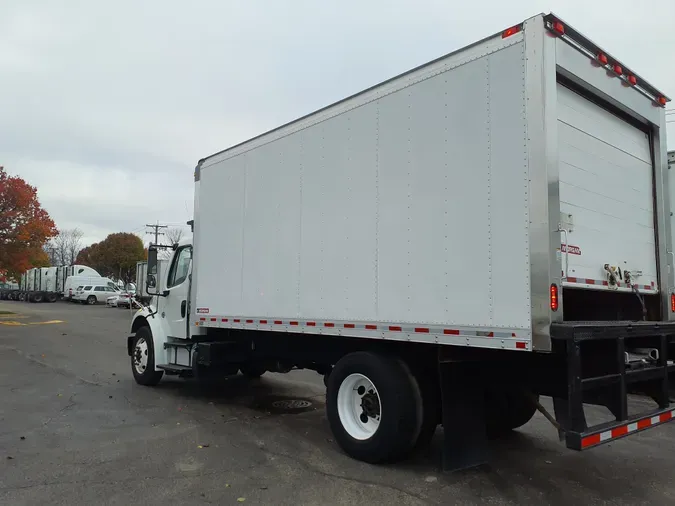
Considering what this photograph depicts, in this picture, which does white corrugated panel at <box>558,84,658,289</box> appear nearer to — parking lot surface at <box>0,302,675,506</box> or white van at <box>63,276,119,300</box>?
parking lot surface at <box>0,302,675,506</box>

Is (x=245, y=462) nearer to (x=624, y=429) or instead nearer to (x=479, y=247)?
(x=479, y=247)

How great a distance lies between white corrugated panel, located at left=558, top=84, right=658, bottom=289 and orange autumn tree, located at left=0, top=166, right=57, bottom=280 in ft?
101

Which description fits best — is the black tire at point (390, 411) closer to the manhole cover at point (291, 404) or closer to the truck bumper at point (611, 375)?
the truck bumper at point (611, 375)

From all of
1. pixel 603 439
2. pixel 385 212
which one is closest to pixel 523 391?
Result: pixel 603 439

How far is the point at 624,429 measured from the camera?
4.28 metres

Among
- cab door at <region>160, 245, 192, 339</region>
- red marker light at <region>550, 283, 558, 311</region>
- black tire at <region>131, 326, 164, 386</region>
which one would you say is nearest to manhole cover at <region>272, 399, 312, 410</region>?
cab door at <region>160, 245, 192, 339</region>

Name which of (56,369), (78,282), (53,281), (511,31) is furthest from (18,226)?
(511,31)

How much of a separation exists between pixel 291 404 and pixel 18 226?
27.7 m

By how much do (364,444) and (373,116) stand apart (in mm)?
3265

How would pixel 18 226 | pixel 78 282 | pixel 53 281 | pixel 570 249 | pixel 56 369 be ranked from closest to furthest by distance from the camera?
pixel 570 249
pixel 56 369
pixel 18 226
pixel 78 282
pixel 53 281

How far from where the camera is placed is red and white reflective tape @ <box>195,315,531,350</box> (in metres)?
4.18

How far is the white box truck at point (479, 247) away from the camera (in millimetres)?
4191

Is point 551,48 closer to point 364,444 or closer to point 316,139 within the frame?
point 316,139

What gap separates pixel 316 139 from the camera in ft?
20.1
